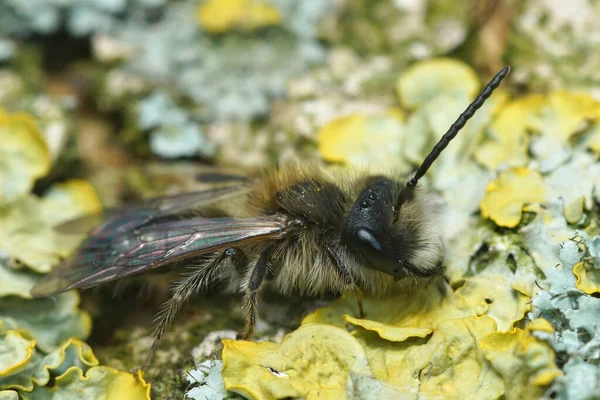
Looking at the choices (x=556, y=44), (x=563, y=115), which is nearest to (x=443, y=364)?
(x=563, y=115)

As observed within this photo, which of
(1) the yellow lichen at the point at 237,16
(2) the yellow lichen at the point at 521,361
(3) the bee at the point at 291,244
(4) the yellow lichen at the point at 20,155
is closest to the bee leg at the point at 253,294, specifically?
(3) the bee at the point at 291,244

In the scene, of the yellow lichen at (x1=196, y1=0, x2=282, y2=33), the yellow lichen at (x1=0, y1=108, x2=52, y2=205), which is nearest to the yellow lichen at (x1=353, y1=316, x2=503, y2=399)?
the yellow lichen at (x1=0, y1=108, x2=52, y2=205)

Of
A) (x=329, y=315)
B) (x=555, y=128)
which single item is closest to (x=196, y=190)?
(x=329, y=315)

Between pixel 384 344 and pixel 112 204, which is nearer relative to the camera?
pixel 384 344

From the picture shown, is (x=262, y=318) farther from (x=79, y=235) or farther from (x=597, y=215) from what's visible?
(x=597, y=215)

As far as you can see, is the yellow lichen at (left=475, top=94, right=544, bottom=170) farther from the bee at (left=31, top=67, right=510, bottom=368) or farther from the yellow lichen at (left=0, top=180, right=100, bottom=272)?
the yellow lichen at (left=0, top=180, right=100, bottom=272)

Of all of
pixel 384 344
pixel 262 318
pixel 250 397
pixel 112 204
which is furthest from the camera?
pixel 112 204
